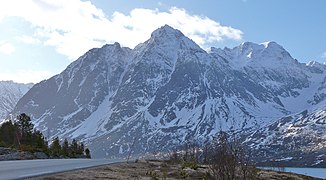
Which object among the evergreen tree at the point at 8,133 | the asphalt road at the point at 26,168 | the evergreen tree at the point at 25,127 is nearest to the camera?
the asphalt road at the point at 26,168

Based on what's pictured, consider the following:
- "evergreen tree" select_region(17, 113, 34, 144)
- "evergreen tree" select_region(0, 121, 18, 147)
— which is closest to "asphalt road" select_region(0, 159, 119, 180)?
"evergreen tree" select_region(0, 121, 18, 147)

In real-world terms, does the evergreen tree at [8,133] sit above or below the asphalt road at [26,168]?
above

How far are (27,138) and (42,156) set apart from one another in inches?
991

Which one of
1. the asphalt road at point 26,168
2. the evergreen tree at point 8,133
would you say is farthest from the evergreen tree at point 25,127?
the asphalt road at point 26,168

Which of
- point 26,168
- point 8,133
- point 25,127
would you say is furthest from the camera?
point 25,127

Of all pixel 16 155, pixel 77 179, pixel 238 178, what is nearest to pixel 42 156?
pixel 16 155

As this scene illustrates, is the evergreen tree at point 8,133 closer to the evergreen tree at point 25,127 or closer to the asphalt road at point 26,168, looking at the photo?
the evergreen tree at point 25,127

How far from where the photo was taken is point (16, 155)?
1503 inches

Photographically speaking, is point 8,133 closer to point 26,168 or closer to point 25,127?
point 25,127

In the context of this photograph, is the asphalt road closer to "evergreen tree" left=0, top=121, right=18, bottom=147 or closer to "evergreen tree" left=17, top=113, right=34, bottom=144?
"evergreen tree" left=0, top=121, right=18, bottom=147

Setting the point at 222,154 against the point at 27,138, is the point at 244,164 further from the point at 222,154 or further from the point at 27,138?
the point at 27,138

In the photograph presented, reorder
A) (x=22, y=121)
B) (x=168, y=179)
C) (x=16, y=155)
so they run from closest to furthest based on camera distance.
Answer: (x=168, y=179) → (x=16, y=155) → (x=22, y=121)

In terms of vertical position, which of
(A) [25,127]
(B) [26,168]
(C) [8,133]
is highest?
(A) [25,127]

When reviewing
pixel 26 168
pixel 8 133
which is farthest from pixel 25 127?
pixel 26 168
